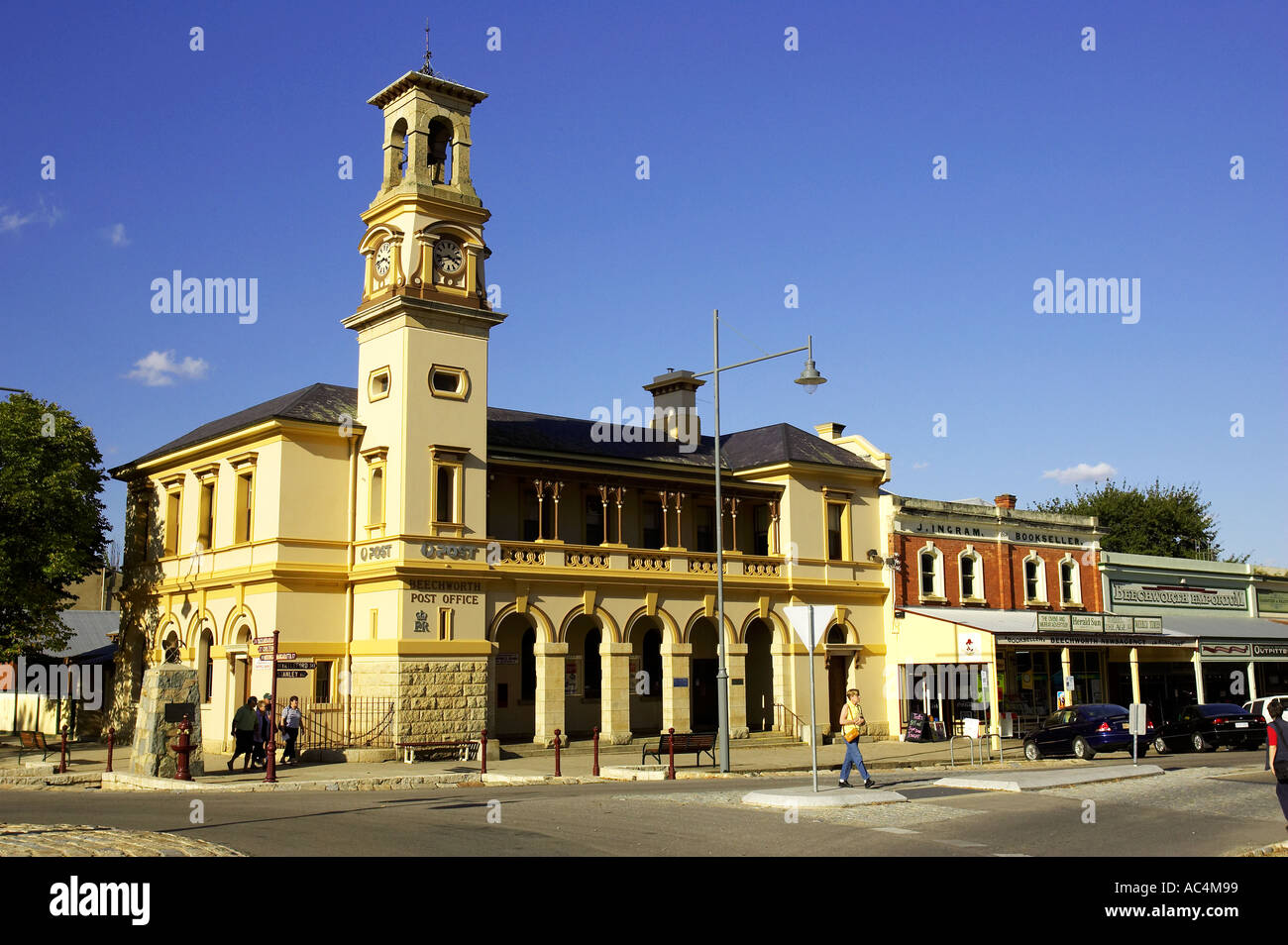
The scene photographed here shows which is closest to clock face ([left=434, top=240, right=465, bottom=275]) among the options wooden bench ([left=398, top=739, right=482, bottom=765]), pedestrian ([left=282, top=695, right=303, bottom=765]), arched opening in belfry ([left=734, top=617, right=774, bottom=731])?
pedestrian ([left=282, top=695, right=303, bottom=765])

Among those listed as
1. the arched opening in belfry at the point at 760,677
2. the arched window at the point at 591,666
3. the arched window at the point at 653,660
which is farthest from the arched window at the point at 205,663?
the arched opening in belfry at the point at 760,677

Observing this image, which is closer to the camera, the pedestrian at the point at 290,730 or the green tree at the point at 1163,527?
the pedestrian at the point at 290,730

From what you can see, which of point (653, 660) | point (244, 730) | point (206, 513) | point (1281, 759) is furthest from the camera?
point (653, 660)

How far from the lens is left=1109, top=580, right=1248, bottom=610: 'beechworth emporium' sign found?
46966 millimetres

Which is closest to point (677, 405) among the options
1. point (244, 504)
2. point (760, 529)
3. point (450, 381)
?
point (760, 529)

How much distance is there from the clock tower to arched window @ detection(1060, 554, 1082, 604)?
920 inches

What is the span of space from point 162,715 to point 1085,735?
70.2 ft

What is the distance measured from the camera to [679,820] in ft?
52.6

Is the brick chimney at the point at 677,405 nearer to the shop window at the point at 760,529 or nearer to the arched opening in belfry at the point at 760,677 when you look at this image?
the shop window at the point at 760,529

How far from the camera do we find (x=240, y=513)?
3366 cm

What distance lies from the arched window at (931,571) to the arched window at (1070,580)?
20.0ft

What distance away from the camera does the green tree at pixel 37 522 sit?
114 feet

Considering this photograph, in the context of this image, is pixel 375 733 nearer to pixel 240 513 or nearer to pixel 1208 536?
pixel 240 513

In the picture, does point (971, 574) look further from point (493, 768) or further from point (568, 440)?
point (493, 768)
